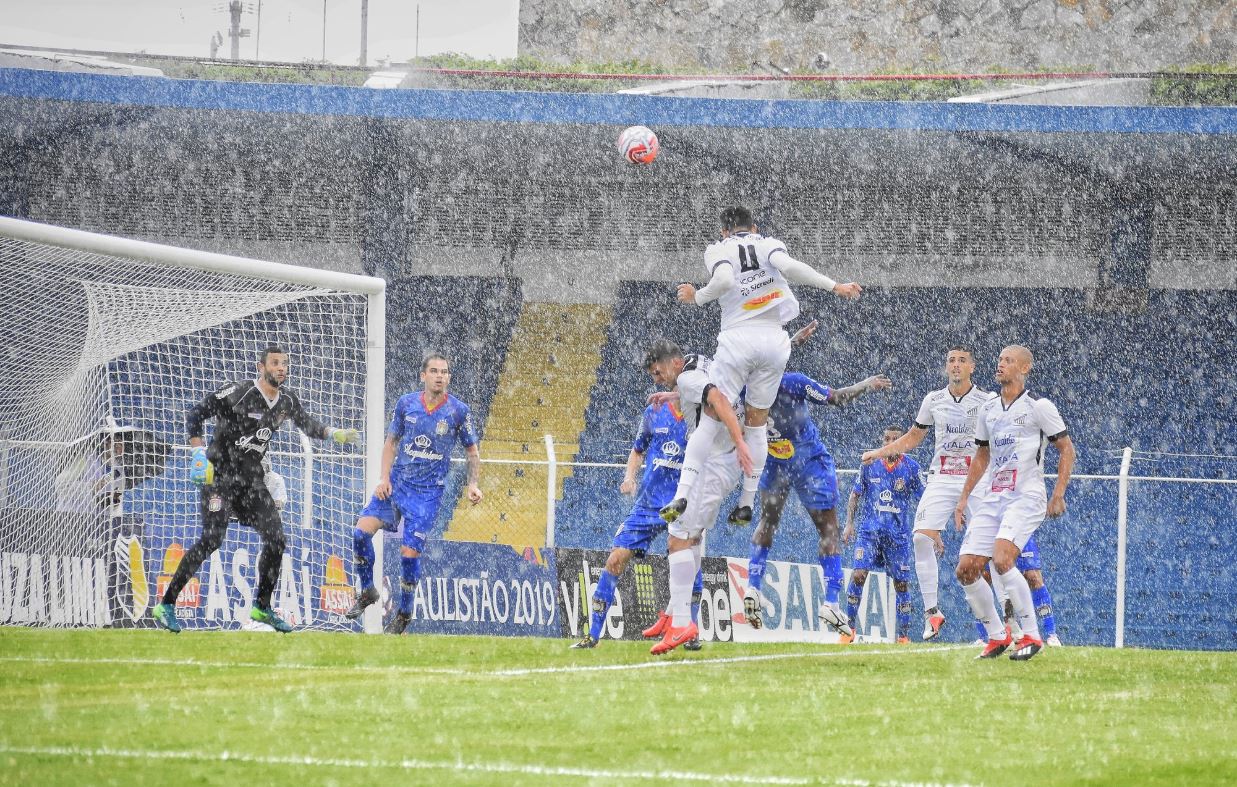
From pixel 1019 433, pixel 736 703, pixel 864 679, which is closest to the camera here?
pixel 736 703

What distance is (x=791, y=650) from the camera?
34.3 ft

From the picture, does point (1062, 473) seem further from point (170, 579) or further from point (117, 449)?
point (170, 579)

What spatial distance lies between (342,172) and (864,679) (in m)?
17.1

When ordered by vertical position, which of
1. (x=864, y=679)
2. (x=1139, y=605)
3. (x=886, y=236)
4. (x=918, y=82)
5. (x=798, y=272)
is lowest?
(x=1139, y=605)

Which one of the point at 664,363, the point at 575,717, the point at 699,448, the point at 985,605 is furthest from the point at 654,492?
the point at 575,717

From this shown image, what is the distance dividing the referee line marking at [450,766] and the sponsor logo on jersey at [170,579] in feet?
26.6

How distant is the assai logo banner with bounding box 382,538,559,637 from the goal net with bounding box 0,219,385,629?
5.49 ft

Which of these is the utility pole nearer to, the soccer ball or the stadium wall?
the stadium wall

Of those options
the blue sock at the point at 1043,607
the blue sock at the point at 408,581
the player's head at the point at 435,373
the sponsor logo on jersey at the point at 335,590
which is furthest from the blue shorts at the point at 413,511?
the blue sock at the point at 1043,607

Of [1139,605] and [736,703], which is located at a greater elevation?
[736,703]

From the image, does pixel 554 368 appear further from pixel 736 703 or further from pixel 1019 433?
pixel 736 703

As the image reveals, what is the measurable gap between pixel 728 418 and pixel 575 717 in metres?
3.20

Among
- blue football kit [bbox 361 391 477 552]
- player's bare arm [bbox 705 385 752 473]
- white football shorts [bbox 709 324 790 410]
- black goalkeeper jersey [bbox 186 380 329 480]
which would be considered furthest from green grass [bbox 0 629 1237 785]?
blue football kit [bbox 361 391 477 552]

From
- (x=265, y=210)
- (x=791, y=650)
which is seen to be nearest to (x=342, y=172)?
(x=265, y=210)
